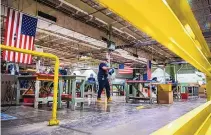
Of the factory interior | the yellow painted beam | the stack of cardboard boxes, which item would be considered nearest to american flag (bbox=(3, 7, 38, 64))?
the factory interior

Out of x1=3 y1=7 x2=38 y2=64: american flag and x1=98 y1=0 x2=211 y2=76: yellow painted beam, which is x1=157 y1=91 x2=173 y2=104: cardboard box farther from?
x1=98 y1=0 x2=211 y2=76: yellow painted beam

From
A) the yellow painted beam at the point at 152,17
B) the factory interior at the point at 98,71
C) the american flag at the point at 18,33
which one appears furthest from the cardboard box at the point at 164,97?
the yellow painted beam at the point at 152,17

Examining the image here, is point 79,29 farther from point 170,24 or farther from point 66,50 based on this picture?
point 170,24

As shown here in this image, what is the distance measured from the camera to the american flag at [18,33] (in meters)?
5.62

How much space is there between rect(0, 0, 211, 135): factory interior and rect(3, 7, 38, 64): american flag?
3 cm

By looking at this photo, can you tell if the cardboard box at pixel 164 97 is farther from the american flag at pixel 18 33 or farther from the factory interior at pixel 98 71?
the american flag at pixel 18 33

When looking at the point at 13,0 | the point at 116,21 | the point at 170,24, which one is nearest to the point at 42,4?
the point at 13,0

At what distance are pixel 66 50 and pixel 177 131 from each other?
14475 millimetres

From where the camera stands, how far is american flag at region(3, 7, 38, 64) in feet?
18.4

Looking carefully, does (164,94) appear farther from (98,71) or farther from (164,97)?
(98,71)

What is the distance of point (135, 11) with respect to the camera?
0.45 meters

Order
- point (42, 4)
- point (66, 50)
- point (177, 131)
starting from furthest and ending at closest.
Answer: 1. point (66, 50)
2. point (42, 4)
3. point (177, 131)

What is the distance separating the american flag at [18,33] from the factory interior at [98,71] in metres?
0.03

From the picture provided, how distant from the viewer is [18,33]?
19.6 feet
